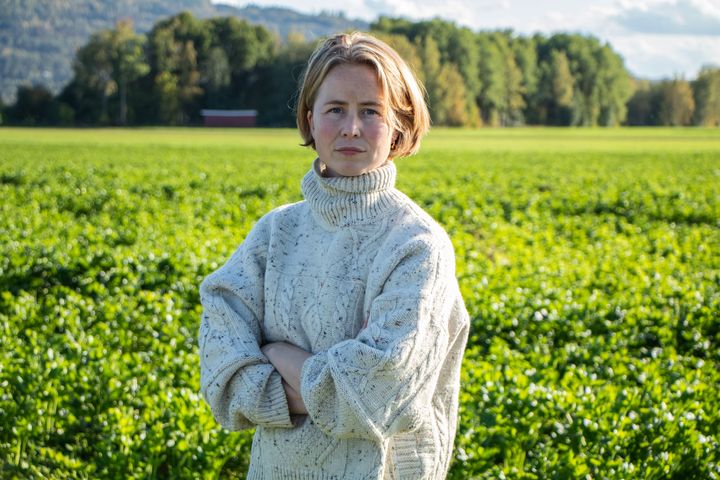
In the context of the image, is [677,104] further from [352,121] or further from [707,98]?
[352,121]

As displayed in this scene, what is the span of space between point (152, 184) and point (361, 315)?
15622mm

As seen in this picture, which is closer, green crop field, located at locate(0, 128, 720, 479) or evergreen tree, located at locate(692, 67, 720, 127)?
green crop field, located at locate(0, 128, 720, 479)

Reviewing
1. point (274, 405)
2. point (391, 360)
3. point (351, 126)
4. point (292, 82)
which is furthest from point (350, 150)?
point (292, 82)

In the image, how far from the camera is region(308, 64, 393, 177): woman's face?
210 cm

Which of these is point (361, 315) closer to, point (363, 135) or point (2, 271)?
point (363, 135)

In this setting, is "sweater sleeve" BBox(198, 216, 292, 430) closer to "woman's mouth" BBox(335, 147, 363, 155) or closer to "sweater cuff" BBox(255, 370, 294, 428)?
"sweater cuff" BBox(255, 370, 294, 428)

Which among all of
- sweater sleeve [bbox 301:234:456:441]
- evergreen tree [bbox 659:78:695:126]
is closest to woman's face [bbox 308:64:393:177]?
sweater sleeve [bbox 301:234:456:441]

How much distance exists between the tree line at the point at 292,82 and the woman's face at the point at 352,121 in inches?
2487

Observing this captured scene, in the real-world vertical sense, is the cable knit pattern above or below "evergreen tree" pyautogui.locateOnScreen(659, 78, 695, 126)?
below

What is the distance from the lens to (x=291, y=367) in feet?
6.81

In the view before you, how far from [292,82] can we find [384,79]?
62.5 m

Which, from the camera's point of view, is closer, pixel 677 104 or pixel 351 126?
pixel 351 126

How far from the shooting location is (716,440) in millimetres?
4242

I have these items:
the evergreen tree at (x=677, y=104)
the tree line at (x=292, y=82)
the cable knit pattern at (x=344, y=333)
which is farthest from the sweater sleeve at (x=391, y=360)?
the evergreen tree at (x=677, y=104)
